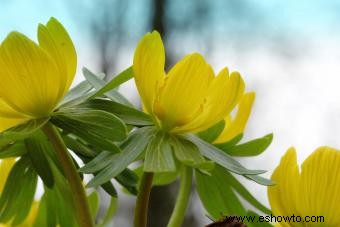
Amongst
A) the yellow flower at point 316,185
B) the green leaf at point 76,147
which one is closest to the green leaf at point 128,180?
the green leaf at point 76,147

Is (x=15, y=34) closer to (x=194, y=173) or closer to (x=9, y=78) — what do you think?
(x=9, y=78)

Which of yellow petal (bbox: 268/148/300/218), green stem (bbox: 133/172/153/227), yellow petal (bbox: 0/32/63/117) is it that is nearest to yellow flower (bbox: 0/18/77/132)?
yellow petal (bbox: 0/32/63/117)

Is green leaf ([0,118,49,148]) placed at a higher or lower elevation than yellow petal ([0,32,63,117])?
lower

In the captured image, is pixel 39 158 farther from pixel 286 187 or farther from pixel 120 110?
Answer: pixel 286 187

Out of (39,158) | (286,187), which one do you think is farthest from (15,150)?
(286,187)

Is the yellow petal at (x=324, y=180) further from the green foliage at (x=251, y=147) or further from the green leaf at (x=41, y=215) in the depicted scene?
the green leaf at (x=41, y=215)

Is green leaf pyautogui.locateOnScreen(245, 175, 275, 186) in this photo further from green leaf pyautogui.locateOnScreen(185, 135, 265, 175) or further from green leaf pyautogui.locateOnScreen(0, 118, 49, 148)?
green leaf pyautogui.locateOnScreen(0, 118, 49, 148)

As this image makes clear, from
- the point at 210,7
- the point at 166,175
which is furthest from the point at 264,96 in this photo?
the point at 166,175
